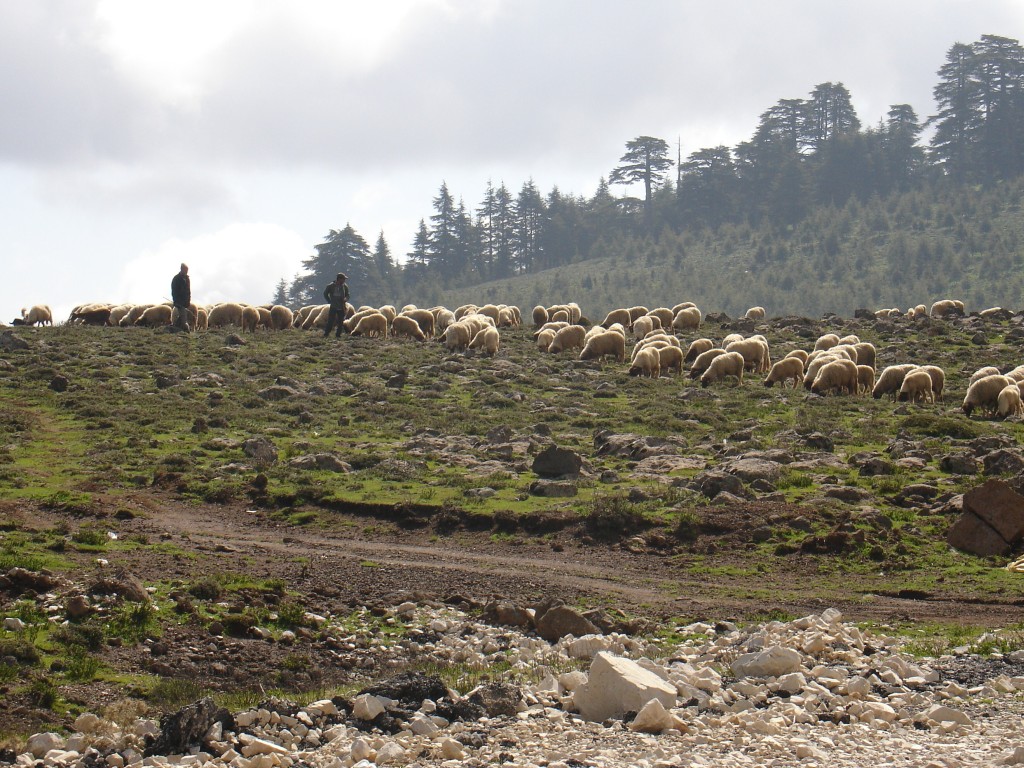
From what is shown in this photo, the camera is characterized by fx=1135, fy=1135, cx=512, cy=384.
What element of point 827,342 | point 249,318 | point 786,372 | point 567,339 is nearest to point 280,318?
point 249,318

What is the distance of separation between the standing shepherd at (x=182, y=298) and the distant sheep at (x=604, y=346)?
43.5 ft

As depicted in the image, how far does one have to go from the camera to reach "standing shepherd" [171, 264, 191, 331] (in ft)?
123

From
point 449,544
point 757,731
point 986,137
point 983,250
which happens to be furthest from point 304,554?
point 986,137

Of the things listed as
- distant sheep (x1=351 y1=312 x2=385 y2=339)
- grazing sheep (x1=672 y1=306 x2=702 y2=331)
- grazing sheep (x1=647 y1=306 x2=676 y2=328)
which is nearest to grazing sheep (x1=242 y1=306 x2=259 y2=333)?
distant sheep (x1=351 y1=312 x2=385 y2=339)

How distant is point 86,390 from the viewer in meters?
28.0

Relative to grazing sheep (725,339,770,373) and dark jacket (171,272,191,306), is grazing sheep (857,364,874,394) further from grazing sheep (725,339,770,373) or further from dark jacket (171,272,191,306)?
dark jacket (171,272,191,306)

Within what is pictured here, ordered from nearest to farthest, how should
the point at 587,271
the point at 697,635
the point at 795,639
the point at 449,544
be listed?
the point at 795,639, the point at 697,635, the point at 449,544, the point at 587,271

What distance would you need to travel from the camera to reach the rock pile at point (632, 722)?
8.12 metres

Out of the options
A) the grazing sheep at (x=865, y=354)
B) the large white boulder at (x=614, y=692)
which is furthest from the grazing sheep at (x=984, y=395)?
the large white boulder at (x=614, y=692)

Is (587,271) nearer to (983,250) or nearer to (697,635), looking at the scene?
(983,250)

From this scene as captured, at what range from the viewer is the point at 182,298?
38250 millimetres

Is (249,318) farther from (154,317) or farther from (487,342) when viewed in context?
(487,342)

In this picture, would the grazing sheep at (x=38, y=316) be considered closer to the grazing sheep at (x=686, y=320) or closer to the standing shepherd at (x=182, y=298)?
the standing shepherd at (x=182, y=298)

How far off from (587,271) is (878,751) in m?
107
